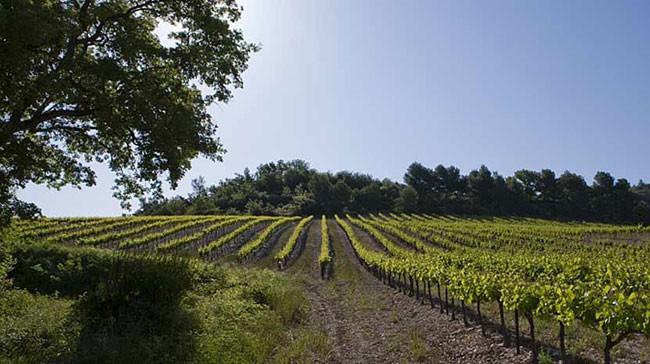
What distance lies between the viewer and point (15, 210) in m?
11.0

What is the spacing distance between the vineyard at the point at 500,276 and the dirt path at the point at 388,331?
239 mm

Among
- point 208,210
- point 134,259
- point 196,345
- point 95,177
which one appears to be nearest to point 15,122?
point 95,177

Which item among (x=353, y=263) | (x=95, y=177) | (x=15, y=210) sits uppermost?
(x=95, y=177)

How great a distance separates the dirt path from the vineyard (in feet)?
0.78

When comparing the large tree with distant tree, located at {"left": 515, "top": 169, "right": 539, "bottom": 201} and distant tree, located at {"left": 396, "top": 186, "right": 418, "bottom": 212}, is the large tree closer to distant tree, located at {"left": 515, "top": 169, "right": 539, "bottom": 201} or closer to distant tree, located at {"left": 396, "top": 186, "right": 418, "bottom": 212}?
distant tree, located at {"left": 396, "top": 186, "right": 418, "bottom": 212}

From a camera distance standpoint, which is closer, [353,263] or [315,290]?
[315,290]

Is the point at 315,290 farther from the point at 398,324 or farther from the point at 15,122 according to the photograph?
the point at 15,122

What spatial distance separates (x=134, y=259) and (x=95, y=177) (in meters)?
3.29

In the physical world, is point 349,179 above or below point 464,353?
above

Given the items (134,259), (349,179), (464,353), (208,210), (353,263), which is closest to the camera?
(464,353)

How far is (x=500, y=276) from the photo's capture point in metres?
12.5

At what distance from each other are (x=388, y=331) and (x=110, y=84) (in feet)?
39.0

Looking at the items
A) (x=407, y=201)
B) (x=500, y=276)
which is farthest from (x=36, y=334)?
(x=407, y=201)

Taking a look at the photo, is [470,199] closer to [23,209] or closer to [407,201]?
[407,201]
